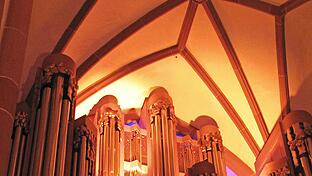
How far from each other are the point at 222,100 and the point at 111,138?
2.73 meters

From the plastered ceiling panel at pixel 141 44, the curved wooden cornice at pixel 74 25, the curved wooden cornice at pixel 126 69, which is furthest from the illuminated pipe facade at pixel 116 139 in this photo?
the curved wooden cornice at pixel 74 25

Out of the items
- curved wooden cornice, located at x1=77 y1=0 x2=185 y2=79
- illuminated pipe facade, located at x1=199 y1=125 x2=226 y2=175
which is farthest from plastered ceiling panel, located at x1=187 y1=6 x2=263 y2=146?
illuminated pipe facade, located at x1=199 y1=125 x2=226 y2=175

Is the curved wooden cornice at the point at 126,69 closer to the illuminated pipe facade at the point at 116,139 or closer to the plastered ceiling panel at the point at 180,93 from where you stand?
the plastered ceiling panel at the point at 180,93

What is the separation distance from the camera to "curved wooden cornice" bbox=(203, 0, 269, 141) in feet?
35.0

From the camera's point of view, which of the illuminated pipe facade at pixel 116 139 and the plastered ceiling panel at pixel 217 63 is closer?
the illuminated pipe facade at pixel 116 139

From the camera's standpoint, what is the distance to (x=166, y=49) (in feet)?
37.0

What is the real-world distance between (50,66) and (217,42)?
3602 millimetres

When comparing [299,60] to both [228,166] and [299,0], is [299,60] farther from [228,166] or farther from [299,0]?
[228,166]

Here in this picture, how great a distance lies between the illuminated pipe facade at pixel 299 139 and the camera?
29.3 feet

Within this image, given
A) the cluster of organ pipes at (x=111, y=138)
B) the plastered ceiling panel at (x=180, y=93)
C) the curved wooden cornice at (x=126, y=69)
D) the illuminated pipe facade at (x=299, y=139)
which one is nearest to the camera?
the cluster of organ pipes at (x=111, y=138)

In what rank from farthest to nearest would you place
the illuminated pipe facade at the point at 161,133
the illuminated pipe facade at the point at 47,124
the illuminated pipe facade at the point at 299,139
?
1. the illuminated pipe facade at the point at 161,133
2. the illuminated pipe facade at the point at 299,139
3. the illuminated pipe facade at the point at 47,124

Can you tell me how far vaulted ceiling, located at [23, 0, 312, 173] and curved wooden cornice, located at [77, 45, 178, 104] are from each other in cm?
2

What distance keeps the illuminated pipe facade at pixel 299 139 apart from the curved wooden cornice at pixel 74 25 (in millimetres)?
3731

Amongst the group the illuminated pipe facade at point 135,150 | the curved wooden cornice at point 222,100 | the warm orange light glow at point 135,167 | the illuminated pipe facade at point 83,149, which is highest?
the curved wooden cornice at point 222,100
